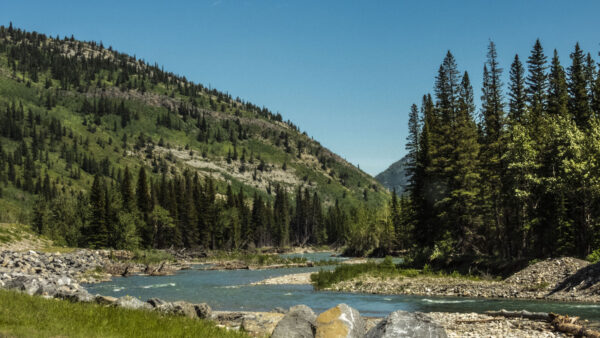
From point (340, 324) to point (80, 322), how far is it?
7.84 meters

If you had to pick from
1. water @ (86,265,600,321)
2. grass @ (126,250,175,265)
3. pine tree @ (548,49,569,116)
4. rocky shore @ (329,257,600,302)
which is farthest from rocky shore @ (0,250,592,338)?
grass @ (126,250,175,265)

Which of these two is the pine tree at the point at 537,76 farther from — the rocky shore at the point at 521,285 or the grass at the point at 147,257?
the grass at the point at 147,257

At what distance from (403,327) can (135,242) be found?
96743 mm

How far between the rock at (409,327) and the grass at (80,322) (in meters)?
4.49

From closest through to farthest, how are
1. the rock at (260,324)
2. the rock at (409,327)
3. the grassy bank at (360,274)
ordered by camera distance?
the rock at (409,327), the rock at (260,324), the grassy bank at (360,274)

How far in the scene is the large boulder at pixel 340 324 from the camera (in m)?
14.6

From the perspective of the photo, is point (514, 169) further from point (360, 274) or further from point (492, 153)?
point (360, 274)

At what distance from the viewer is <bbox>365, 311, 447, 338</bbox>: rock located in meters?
12.5

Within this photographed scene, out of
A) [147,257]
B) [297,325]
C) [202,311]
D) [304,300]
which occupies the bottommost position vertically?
[147,257]

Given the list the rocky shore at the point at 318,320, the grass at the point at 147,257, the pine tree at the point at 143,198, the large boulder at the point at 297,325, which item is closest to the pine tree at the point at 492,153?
the rocky shore at the point at 318,320

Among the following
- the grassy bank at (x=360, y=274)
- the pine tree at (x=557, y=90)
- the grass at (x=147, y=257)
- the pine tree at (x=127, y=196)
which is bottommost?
the grass at (x=147, y=257)

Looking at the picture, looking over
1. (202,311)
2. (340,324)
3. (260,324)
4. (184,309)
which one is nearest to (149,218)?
(202,311)

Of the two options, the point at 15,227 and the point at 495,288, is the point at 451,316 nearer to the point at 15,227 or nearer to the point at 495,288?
the point at 495,288

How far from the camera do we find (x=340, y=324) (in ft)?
48.5
